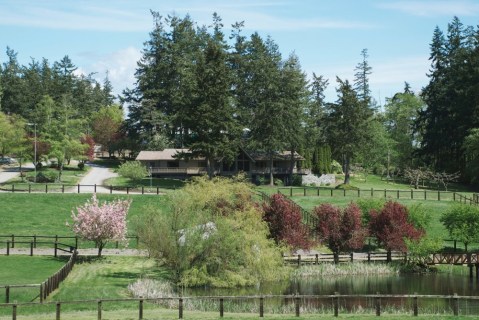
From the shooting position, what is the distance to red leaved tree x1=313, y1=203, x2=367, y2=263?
177ft

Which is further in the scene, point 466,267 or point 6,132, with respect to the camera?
point 6,132

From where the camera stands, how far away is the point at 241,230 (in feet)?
150

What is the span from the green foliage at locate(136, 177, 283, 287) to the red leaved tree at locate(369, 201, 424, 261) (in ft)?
38.4

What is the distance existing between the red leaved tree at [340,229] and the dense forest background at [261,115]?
31.6 m

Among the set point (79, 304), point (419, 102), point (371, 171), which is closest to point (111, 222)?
point (79, 304)

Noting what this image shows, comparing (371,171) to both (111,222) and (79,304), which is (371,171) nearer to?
(111,222)

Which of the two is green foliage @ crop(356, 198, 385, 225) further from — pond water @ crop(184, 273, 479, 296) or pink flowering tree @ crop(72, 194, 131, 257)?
pink flowering tree @ crop(72, 194, 131, 257)

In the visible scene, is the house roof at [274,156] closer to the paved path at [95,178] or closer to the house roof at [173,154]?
the house roof at [173,154]

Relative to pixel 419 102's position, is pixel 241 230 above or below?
below

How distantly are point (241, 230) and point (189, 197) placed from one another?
163 inches

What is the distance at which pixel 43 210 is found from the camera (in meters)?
66.8

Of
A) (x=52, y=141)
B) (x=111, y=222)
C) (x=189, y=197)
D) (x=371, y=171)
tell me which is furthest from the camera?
(x=371, y=171)

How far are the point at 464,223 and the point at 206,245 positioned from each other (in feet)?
81.1

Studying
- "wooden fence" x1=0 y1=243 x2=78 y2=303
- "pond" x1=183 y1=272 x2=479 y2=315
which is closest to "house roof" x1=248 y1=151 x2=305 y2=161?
"pond" x1=183 y1=272 x2=479 y2=315
